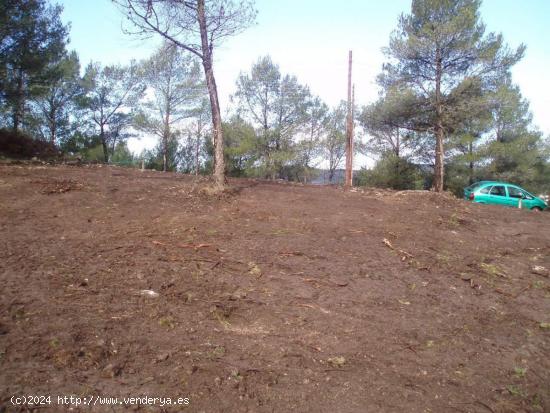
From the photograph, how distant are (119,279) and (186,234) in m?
1.56

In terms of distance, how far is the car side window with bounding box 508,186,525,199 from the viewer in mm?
14923

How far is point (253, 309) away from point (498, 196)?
14596mm

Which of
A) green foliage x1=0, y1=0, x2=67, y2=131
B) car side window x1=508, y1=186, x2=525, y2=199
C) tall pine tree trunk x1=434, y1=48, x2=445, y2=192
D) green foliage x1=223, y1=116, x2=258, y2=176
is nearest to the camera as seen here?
green foliage x1=0, y1=0, x2=67, y2=131

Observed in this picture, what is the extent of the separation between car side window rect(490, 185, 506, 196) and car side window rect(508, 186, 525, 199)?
11.7 inches

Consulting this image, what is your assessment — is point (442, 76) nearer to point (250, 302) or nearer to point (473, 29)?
point (473, 29)

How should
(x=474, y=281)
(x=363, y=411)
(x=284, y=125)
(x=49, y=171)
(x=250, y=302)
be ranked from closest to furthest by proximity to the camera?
1. (x=363, y=411)
2. (x=250, y=302)
3. (x=474, y=281)
4. (x=49, y=171)
5. (x=284, y=125)

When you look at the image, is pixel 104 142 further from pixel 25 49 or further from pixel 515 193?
pixel 515 193

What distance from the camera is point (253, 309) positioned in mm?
3783

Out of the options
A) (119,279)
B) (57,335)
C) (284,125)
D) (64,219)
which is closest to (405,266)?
(119,279)

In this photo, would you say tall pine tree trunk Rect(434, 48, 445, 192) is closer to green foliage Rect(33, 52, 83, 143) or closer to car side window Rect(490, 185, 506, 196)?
car side window Rect(490, 185, 506, 196)

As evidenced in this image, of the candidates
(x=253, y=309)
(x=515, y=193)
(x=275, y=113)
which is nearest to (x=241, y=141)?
(x=275, y=113)

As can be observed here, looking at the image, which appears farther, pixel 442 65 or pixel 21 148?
pixel 442 65

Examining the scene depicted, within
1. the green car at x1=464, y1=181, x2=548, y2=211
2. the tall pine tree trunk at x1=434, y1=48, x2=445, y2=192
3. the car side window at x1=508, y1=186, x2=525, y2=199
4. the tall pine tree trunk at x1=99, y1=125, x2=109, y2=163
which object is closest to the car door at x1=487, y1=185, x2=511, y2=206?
the green car at x1=464, y1=181, x2=548, y2=211

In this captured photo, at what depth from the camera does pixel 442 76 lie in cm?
1742
